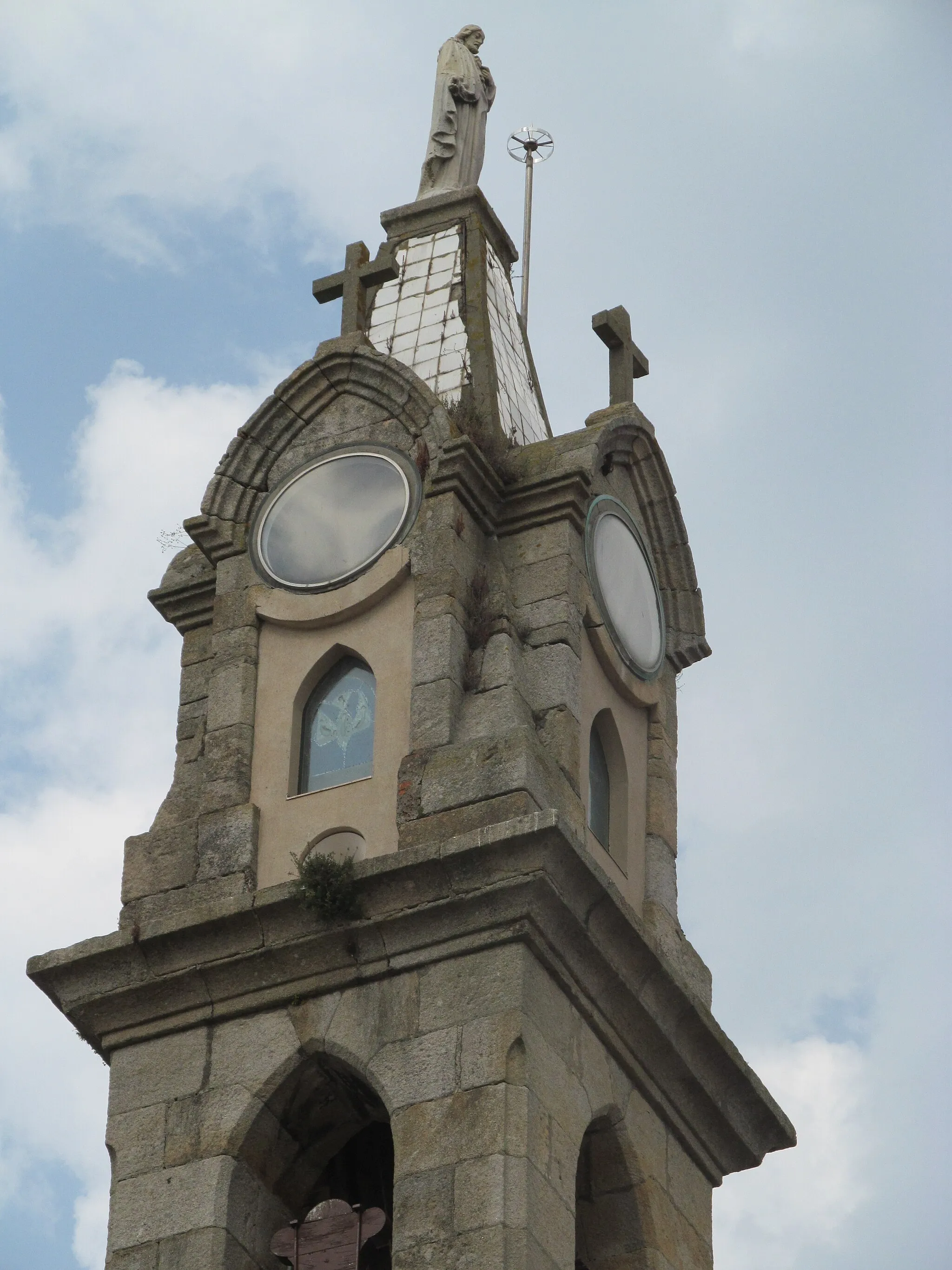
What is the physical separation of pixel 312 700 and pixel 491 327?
396 cm

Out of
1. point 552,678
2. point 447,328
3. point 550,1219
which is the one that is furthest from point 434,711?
point 447,328

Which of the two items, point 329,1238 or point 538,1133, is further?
point 329,1238

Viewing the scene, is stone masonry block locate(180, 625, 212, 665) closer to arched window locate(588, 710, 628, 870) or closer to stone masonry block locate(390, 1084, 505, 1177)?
arched window locate(588, 710, 628, 870)

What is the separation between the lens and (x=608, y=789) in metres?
23.8

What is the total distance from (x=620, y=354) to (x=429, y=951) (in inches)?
248

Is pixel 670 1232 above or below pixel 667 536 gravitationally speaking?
below

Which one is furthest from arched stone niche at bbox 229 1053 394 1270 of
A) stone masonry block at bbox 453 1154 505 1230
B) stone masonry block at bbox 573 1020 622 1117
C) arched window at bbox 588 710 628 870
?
arched window at bbox 588 710 628 870

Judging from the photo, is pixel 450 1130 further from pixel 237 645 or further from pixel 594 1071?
pixel 237 645

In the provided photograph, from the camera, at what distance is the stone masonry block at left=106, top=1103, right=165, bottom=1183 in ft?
69.7

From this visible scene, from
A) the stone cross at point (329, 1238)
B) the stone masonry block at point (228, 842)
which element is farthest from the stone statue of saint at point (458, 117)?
the stone cross at point (329, 1238)

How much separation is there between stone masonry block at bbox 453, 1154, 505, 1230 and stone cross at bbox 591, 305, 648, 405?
A: 23.8ft

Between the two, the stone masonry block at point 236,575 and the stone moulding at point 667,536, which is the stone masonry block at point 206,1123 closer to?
the stone masonry block at point 236,575

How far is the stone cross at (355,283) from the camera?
25047 millimetres

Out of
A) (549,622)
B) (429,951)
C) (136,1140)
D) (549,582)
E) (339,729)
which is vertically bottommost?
(136,1140)
